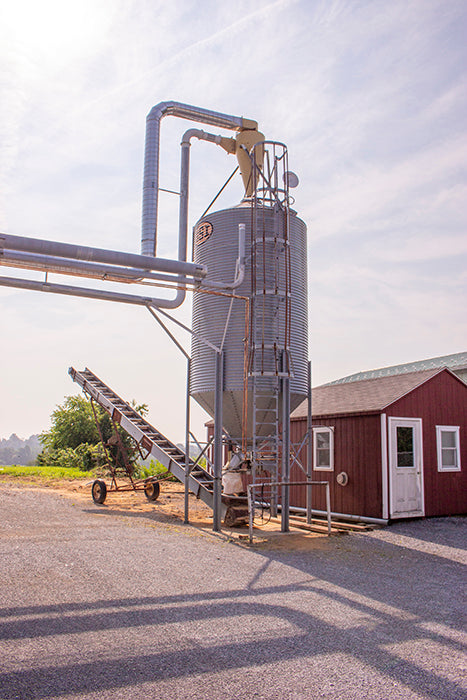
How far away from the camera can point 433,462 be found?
14742 mm

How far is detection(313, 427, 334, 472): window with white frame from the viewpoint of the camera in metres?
15.2

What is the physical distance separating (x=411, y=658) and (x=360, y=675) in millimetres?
691

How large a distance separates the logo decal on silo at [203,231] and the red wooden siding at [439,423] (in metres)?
6.12

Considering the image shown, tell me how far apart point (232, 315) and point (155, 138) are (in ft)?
13.4

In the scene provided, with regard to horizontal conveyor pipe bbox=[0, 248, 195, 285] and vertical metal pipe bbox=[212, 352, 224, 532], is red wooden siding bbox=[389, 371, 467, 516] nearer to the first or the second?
vertical metal pipe bbox=[212, 352, 224, 532]

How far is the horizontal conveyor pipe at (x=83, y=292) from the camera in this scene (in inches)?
399

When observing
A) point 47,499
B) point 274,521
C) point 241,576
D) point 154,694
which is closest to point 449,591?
point 241,576

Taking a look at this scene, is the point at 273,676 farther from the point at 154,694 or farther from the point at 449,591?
the point at 449,591

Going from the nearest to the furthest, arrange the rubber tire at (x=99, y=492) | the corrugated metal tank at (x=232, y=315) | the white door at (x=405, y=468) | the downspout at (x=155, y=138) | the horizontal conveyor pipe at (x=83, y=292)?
the horizontal conveyor pipe at (x=83, y=292), the downspout at (x=155, y=138), the corrugated metal tank at (x=232, y=315), the white door at (x=405, y=468), the rubber tire at (x=99, y=492)

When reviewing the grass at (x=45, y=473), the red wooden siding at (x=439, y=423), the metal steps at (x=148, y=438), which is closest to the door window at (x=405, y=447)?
the red wooden siding at (x=439, y=423)

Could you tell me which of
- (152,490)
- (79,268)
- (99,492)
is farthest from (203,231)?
(152,490)

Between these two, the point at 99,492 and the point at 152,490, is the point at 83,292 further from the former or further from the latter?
the point at 152,490

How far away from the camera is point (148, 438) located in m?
14.8

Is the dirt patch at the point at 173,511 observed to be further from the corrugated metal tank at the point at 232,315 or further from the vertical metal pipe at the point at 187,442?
the corrugated metal tank at the point at 232,315
